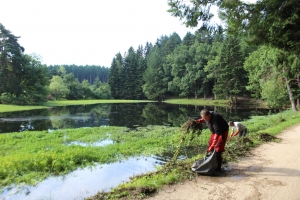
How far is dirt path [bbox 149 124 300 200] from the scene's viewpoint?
5.04m

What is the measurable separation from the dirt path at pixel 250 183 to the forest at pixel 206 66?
4.33 meters

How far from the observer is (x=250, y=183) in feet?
18.6

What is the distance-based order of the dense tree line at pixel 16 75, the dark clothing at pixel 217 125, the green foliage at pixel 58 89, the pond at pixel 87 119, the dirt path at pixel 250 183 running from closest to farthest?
the dirt path at pixel 250 183 → the dark clothing at pixel 217 125 → the pond at pixel 87 119 → the dense tree line at pixel 16 75 → the green foliage at pixel 58 89

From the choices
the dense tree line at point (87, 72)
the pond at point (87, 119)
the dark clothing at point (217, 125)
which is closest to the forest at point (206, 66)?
the dark clothing at point (217, 125)

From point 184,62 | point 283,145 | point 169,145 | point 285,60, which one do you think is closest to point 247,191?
point 283,145

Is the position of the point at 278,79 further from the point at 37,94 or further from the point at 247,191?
the point at 37,94

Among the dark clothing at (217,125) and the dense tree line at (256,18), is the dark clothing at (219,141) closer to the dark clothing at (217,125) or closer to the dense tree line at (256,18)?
the dark clothing at (217,125)

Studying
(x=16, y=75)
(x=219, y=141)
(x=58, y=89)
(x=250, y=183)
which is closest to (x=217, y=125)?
(x=219, y=141)

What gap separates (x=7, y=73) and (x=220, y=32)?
4600cm

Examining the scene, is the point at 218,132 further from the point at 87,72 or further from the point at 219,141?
the point at 87,72

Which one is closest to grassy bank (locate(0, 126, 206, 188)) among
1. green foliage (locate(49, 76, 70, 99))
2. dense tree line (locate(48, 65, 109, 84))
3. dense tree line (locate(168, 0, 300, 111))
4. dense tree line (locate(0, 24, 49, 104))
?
dense tree line (locate(168, 0, 300, 111))

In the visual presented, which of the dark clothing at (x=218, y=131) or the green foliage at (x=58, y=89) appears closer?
the dark clothing at (x=218, y=131)

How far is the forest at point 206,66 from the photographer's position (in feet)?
25.5

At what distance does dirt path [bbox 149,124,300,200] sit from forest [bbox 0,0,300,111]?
433cm
